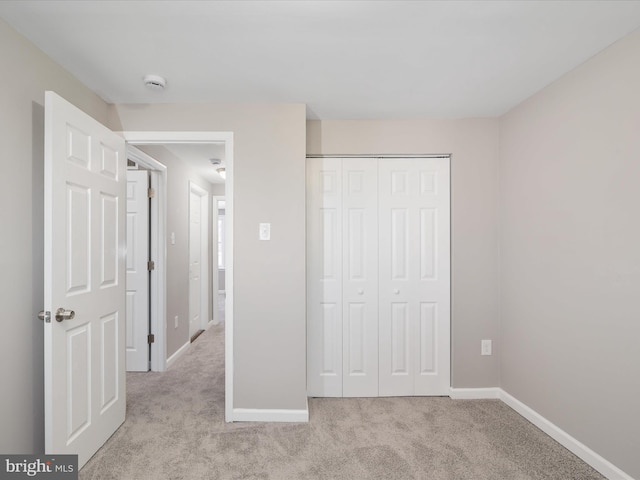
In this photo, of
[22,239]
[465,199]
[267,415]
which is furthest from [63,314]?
[465,199]

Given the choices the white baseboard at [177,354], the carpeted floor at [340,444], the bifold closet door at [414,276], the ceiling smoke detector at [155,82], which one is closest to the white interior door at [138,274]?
the white baseboard at [177,354]

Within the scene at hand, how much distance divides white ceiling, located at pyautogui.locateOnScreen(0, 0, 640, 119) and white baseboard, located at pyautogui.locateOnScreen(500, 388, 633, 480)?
7.39ft

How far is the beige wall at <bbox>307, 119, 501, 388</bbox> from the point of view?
2.65 metres

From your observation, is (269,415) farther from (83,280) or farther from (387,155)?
(387,155)

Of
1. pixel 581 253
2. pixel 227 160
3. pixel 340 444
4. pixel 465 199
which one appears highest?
pixel 227 160

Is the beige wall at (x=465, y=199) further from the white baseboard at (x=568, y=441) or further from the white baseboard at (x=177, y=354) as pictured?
the white baseboard at (x=177, y=354)

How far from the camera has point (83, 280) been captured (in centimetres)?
180

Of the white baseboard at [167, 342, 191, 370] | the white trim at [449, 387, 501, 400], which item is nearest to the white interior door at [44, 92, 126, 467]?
the white baseboard at [167, 342, 191, 370]

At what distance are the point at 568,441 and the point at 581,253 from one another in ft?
3.82

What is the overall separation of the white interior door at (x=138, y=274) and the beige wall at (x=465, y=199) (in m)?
1.88

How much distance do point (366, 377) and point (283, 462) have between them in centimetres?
103

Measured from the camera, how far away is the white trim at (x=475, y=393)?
262 centimetres

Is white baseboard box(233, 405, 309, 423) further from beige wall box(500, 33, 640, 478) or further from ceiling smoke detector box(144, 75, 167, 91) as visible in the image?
ceiling smoke detector box(144, 75, 167, 91)

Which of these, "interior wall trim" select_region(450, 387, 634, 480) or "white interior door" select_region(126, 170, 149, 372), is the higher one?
"white interior door" select_region(126, 170, 149, 372)
